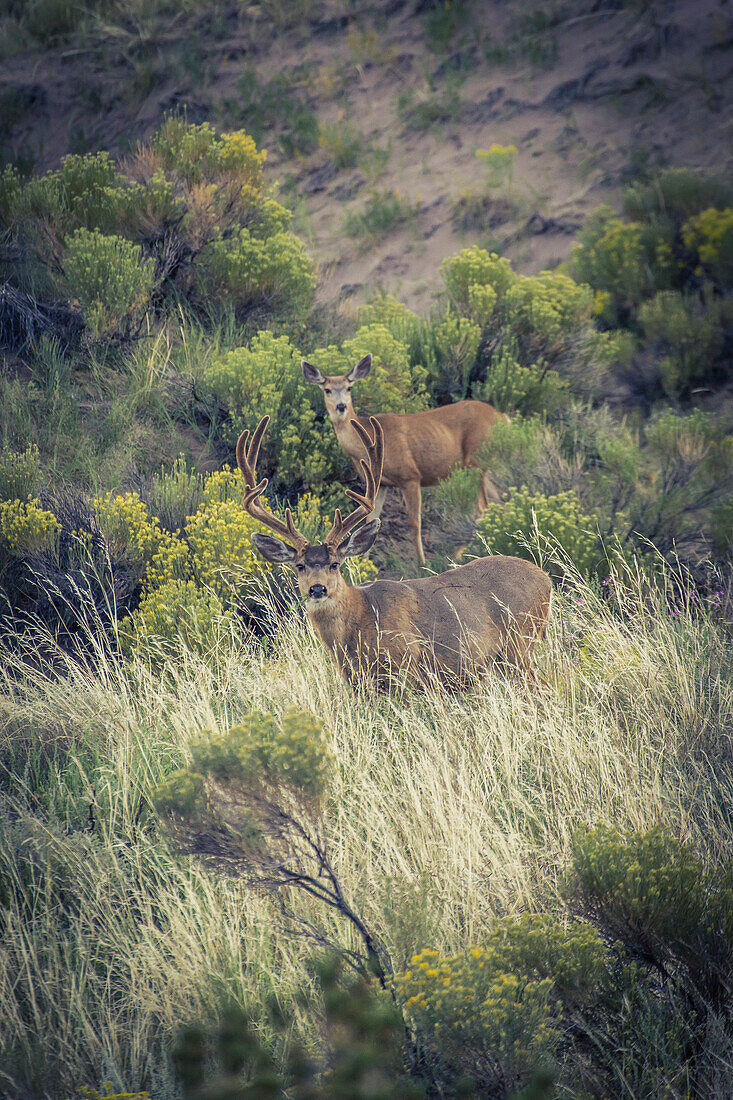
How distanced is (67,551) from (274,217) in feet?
19.3

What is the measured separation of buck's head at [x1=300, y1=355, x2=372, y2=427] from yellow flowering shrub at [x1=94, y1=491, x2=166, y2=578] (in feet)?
7.07

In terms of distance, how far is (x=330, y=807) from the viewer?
434cm

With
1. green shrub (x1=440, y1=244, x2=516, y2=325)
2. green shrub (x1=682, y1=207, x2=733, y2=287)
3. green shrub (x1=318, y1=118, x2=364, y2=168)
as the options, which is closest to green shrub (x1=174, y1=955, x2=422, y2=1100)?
green shrub (x1=440, y1=244, x2=516, y2=325)

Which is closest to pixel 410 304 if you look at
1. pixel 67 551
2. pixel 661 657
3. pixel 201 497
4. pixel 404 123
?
pixel 404 123

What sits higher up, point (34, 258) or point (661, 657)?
point (34, 258)

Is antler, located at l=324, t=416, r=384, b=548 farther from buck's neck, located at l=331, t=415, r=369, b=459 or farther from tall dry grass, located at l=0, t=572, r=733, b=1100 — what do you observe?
buck's neck, located at l=331, t=415, r=369, b=459

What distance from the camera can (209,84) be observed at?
1720 cm

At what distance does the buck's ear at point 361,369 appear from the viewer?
843cm

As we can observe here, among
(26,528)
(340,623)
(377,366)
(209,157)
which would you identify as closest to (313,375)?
(377,366)

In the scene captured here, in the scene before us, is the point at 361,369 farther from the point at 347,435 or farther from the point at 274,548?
the point at 274,548

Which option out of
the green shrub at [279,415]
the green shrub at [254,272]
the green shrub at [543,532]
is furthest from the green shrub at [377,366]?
the green shrub at [543,532]

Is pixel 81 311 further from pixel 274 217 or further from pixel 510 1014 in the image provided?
pixel 510 1014

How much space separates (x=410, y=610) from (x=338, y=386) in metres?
3.48

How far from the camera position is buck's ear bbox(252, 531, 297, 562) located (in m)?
5.50
